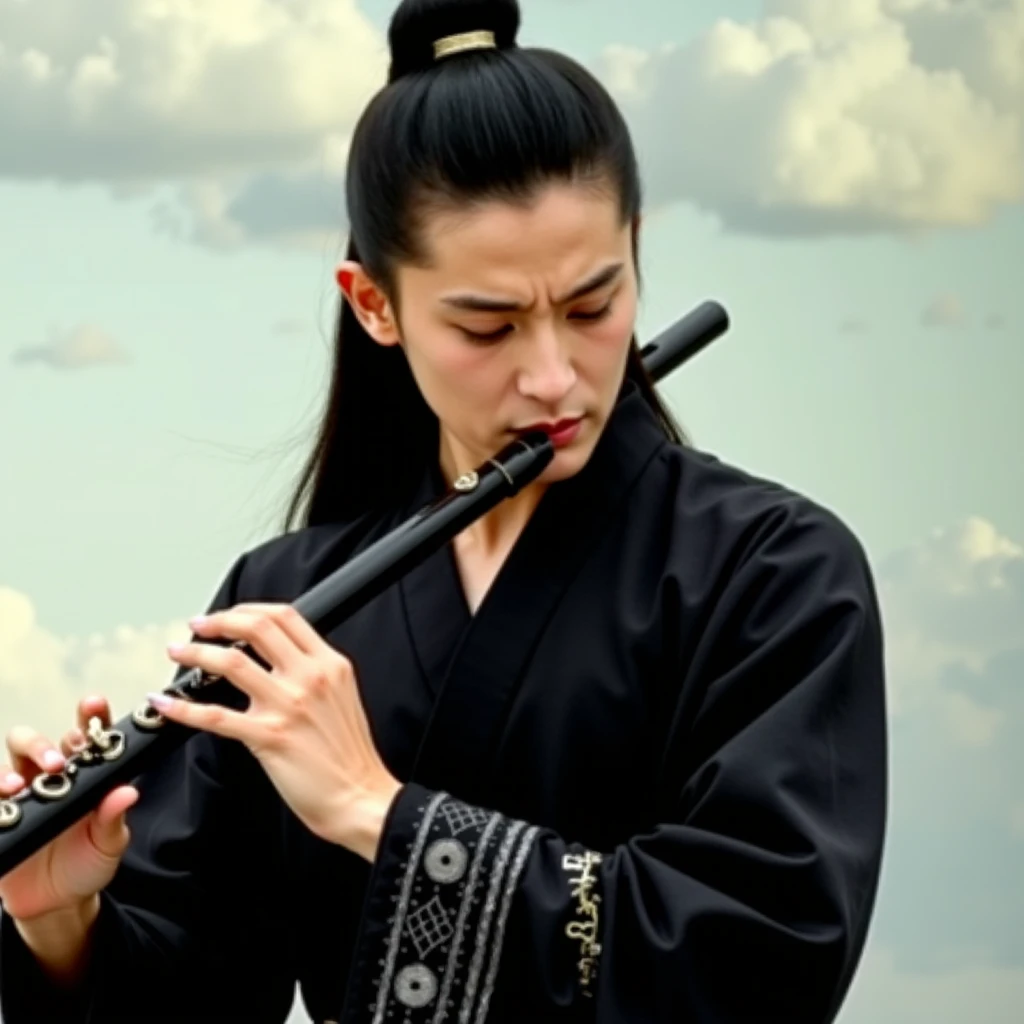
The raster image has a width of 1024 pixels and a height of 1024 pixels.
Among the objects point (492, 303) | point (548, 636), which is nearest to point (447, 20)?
point (492, 303)

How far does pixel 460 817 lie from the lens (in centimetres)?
332

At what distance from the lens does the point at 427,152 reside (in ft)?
11.4

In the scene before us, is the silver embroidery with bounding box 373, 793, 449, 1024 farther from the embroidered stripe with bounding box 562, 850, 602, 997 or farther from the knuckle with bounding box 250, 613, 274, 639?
the knuckle with bounding box 250, 613, 274, 639

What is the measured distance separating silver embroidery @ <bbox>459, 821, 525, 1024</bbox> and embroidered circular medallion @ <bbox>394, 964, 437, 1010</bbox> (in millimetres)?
48

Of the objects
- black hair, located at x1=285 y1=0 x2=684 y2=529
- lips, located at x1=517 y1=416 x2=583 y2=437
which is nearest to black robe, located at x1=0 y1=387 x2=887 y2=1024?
lips, located at x1=517 y1=416 x2=583 y2=437

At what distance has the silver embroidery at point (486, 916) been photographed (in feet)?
10.8

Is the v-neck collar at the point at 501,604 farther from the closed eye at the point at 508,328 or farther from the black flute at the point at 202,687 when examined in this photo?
the closed eye at the point at 508,328

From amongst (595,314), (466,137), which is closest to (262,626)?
(595,314)

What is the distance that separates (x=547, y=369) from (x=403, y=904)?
71cm

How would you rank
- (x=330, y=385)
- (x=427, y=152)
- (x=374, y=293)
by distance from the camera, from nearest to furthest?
1. (x=427, y=152)
2. (x=374, y=293)
3. (x=330, y=385)

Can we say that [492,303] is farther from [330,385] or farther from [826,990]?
[826,990]

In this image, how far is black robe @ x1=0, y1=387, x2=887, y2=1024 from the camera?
3.26m

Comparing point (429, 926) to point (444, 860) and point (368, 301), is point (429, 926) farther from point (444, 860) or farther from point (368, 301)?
point (368, 301)

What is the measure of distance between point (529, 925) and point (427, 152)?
102cm
